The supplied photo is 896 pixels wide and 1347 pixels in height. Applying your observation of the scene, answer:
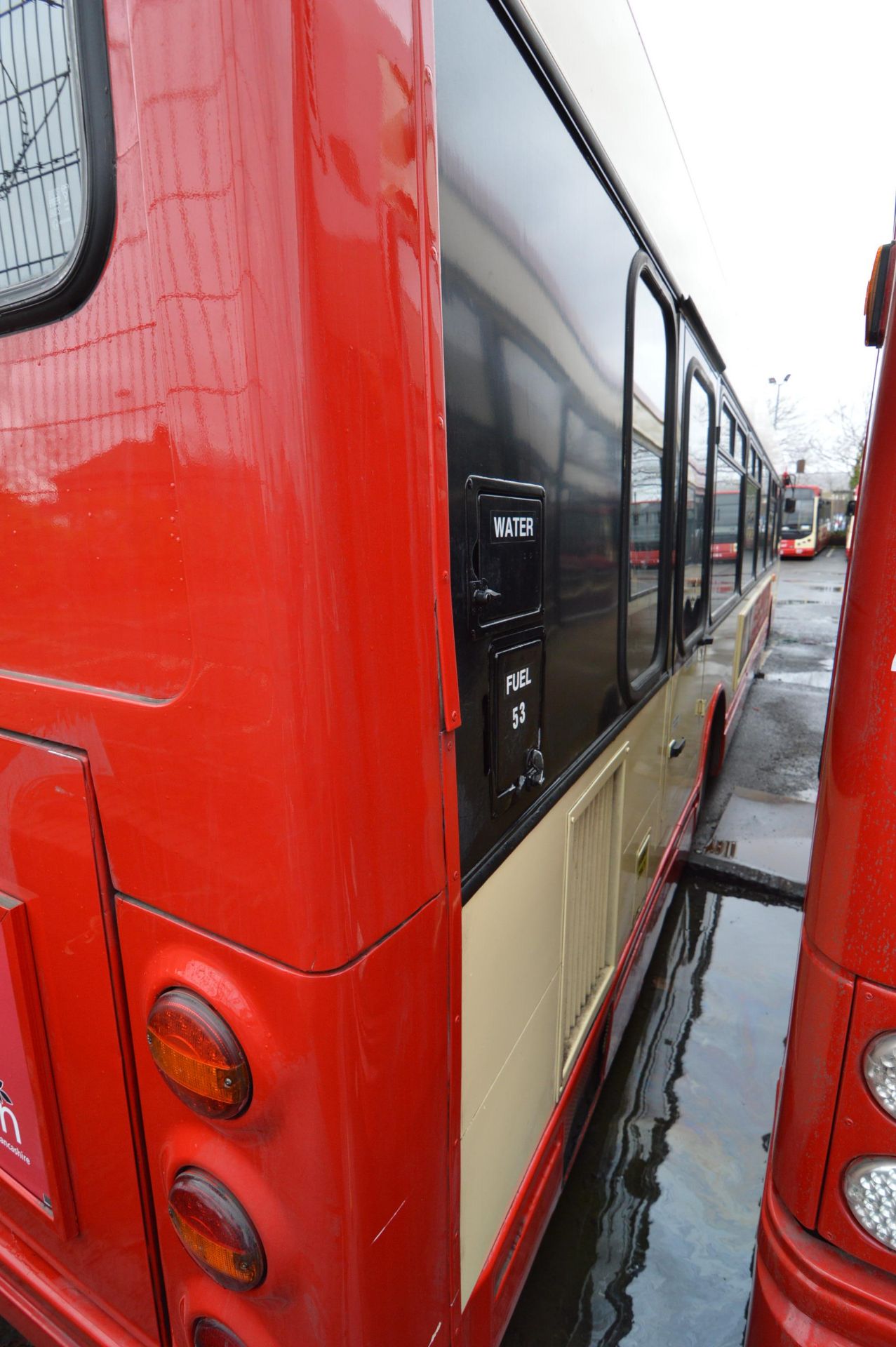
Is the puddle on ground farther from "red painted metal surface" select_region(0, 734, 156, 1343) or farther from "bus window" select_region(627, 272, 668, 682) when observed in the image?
"red painted metal surface" select_region(0, 734, 156, 1343)

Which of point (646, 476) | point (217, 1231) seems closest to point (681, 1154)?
point (217, 1231)

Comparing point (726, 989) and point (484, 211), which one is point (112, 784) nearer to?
point (484, 211)

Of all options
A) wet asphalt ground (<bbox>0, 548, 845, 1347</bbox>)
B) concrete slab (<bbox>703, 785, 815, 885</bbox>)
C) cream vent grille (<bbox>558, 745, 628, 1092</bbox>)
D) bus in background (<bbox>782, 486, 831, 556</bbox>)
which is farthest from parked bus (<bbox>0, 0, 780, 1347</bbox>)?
bus in background (<bbox>782, 486, 831, 556</bbox>)

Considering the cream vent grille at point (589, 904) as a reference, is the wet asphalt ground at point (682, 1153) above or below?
below

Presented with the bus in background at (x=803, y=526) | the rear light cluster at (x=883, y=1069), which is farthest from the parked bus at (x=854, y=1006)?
the bus in background at (x=803, y=526)

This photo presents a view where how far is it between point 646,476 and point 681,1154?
2.11 m

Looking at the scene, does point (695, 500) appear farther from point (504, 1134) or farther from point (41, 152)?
point (41, 152)

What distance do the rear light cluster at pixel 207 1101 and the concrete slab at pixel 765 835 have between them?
357 centimetres

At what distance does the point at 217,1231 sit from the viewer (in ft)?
3.20

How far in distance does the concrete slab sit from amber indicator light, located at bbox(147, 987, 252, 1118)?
143 inches

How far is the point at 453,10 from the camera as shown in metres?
0.97

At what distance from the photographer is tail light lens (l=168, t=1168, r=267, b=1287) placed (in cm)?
96

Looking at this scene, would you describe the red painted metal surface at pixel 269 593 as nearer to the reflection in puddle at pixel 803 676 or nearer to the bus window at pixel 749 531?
the bus window at pixel 749 531

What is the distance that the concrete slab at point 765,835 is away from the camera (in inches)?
164
